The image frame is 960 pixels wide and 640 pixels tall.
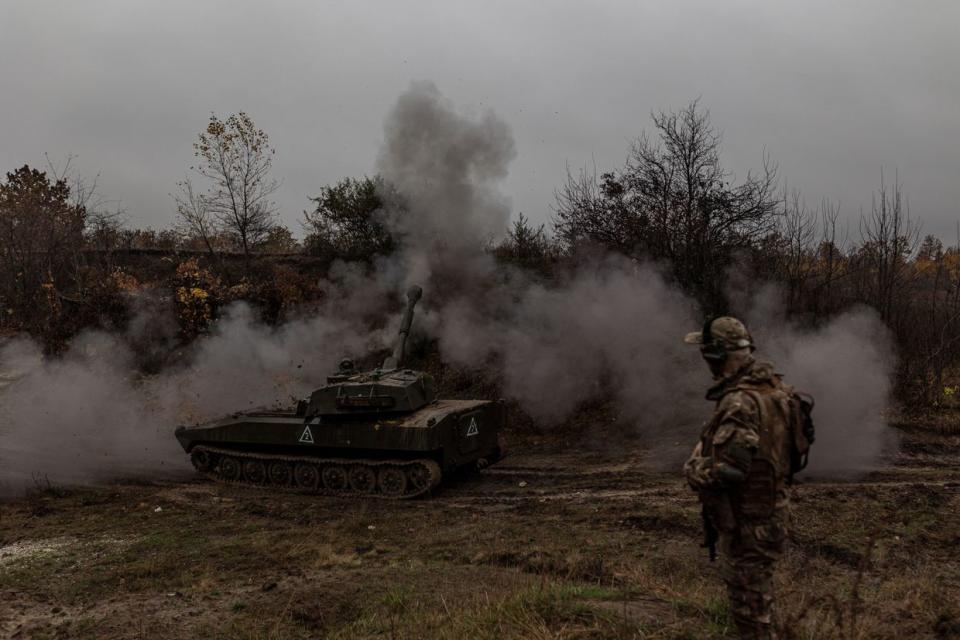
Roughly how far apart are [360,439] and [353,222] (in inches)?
473

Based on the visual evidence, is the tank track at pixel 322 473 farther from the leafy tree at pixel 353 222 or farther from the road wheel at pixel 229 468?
the leafy tree at pixel 353 222

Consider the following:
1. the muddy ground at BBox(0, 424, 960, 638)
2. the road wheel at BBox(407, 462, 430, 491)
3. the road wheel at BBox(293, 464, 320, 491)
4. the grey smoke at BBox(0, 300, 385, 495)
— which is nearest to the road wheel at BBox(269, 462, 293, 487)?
the road wheel at BBox(293, 464, 320, 491)

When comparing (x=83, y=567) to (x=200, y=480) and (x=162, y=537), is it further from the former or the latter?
(x=200, y=480)

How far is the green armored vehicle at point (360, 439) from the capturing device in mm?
9922

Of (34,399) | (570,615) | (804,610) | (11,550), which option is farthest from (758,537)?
(34,399)

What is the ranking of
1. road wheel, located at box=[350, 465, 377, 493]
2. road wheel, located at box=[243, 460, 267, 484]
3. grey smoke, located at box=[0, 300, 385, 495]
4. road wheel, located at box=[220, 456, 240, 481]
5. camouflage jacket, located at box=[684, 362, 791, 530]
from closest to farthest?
1. camouflage jacket, located at box=[684, 362, 791, 530]
2. road wheel, located at box=[350, 465, 377, 493]
3. road wheel, located at box=[243, 460, 267, 484]
4. road wheel, located at box=[220, 456, 240, 481]
5. grey smoke, located at box=[0, 300, 385, 495]

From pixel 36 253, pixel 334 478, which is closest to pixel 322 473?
pixel 334 478

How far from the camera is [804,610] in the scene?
135 inches

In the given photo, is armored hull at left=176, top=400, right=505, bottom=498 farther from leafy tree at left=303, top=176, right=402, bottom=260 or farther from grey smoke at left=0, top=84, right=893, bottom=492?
leafy tree at left=303, top=176, right=402, bottom=260

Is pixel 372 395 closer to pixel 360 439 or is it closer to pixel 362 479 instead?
pixel 360 439


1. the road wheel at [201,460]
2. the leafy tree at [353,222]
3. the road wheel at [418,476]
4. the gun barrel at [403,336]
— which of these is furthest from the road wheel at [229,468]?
the leafy tree at [353,222]

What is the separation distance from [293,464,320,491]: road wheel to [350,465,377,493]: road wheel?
644mm

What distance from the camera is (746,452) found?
342 centimetres

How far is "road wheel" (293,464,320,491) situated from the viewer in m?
10.6
